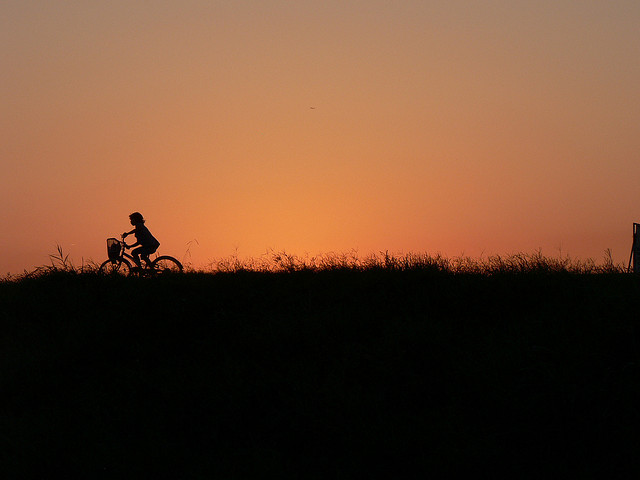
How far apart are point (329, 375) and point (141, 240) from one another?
29.7ft

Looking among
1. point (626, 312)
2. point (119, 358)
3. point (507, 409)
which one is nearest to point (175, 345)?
point (119, 358)

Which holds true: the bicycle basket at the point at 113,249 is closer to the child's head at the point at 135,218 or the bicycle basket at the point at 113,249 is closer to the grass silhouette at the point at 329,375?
the child's head at the point at 135,218

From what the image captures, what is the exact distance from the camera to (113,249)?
17234 mm

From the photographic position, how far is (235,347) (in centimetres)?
1077

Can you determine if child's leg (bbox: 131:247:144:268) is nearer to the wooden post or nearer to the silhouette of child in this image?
the silhouette of child

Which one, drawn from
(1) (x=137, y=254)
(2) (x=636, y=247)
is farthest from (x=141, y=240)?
(2) (x=636, y=247)

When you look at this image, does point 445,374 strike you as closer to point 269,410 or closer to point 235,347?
point 269,410

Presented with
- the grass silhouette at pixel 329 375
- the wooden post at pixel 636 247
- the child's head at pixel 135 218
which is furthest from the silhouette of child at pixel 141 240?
the wooden post at pixel 636 247

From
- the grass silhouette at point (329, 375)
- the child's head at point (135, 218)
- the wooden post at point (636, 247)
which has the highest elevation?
the child's head at point (135, 218)

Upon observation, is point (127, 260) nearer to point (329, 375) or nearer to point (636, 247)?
point (329, 375)

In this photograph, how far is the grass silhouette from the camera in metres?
8.02

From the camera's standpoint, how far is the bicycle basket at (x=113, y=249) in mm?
17172

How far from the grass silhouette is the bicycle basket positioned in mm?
Answer: 3660

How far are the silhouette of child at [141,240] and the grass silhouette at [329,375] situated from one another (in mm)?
3592
